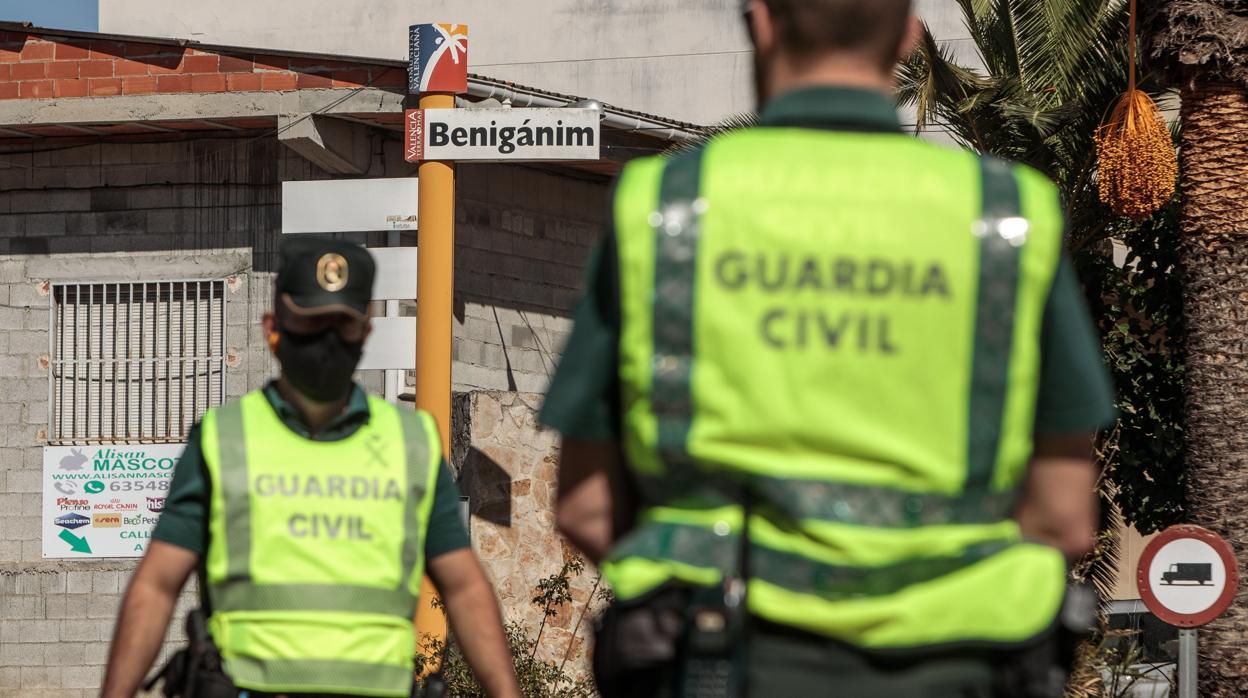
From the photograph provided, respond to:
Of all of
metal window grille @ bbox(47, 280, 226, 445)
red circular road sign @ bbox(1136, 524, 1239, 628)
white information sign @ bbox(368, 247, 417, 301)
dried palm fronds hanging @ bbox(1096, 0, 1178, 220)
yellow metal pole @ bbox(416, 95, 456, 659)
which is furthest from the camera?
metal window grille @ bbox(47, 280, 226, 445)

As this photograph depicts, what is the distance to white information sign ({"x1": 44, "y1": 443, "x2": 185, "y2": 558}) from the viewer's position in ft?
51.8

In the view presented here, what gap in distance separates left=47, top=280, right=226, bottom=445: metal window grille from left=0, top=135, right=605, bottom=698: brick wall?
0.14 meters

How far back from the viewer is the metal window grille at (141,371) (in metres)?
16.0

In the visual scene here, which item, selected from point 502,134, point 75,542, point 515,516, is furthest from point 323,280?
point 75,542

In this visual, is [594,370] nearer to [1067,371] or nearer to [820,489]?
[820,489]

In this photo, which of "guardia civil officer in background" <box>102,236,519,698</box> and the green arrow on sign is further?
the green arrow on sign

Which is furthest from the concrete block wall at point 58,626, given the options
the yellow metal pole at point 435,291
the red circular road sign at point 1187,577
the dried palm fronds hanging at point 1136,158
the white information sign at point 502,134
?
the red circular road sign at point 1187,577

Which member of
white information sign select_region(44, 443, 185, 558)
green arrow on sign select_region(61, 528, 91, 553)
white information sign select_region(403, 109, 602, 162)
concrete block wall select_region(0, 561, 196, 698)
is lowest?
concrete block wall select_region(0, 561, 196, 698)

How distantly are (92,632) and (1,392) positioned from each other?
84.3 inches

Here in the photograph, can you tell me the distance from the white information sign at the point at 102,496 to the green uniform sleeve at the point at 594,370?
1391 cm

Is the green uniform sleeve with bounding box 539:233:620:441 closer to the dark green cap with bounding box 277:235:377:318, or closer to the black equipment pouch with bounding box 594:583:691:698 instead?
the black equipment pouch with bounding box 594:583:691:698

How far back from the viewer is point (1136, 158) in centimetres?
1173

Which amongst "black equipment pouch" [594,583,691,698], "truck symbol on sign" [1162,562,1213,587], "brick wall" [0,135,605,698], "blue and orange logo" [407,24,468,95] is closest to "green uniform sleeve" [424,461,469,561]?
"black equipment pouch" [594,583,691,698]

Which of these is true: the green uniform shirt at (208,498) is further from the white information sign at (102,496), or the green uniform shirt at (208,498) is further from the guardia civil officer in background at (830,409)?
the white information sign at (102,496)
